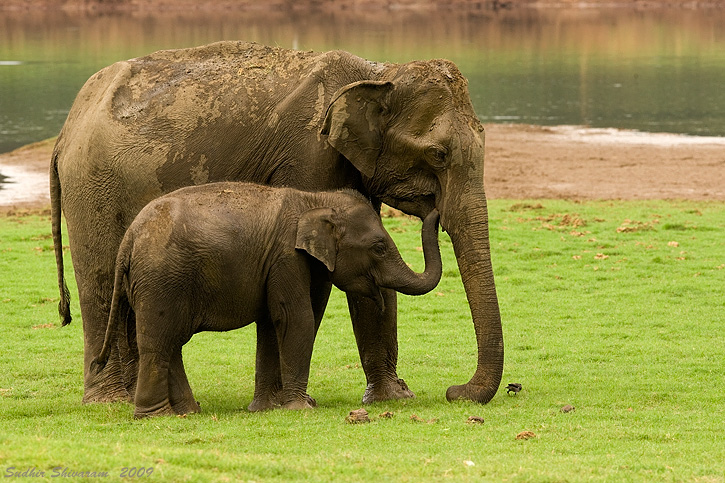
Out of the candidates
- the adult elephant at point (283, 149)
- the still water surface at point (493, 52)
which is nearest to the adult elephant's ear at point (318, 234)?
the adult elephant at point (283, 149)

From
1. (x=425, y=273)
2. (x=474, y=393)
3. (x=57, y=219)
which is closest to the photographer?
(x=425, y=273)

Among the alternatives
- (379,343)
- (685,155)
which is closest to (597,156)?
(685,155)

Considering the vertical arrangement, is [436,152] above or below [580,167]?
above

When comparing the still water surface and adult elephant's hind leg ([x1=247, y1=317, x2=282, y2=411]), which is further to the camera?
the still water surface

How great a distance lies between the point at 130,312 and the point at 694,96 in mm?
36581

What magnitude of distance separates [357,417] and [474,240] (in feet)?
4.99

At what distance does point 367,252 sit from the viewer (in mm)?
8922

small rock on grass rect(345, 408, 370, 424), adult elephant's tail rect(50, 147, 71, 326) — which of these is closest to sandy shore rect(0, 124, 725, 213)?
adult elephant's tail rect(50, 147, 71, 326)

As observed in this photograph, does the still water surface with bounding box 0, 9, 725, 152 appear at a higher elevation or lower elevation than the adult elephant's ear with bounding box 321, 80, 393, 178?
lower

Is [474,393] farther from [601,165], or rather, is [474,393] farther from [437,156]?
[601,165]

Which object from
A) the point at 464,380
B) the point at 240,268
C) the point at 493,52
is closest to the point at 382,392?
the point at 464,380

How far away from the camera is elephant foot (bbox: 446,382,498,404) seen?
8938mm

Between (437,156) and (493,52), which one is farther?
(493,52)

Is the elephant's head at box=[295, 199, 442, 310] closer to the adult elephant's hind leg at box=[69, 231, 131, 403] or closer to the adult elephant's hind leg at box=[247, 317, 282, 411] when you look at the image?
the adult elephant's hind leg at box=[247, 317, 282, 411]
